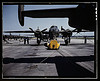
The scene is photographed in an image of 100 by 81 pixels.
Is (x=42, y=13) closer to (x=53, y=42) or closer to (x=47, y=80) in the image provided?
(x=47, y=80)

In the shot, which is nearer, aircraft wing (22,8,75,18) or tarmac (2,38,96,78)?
tarmac (2,38,96,78)

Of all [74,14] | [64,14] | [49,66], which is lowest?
[49,66]

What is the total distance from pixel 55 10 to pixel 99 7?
14.6 ft

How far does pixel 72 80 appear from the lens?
15.1 ft

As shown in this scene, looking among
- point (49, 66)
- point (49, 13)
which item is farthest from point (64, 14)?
point (49, 66)

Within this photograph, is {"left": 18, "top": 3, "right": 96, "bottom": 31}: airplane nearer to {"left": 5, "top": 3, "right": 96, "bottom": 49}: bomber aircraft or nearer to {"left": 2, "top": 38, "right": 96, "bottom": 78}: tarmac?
{"left": 5, "top": 3, "right": 96, "bottom": 49}: bomber aircraft

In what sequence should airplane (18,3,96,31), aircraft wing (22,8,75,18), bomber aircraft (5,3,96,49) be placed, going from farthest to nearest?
aircraft wing (22,8,75,18), airplane (18,3,96,31), bomber aircraft (5,3,96,49)

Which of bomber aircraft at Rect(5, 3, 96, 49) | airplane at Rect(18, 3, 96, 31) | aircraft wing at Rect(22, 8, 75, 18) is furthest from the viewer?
aircraft wing at Rect(22, 8, 75, 18)

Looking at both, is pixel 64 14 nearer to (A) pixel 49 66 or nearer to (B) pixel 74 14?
(B) pixel 74 14

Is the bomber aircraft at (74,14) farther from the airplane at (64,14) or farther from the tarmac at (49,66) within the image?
the tarmac at (49,66)

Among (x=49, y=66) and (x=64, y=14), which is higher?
(x=64, y=14)

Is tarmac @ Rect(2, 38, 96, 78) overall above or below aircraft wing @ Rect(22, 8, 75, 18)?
below

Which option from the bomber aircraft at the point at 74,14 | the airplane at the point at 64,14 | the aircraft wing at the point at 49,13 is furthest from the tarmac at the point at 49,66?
the aircraft wing at the point at 49,13

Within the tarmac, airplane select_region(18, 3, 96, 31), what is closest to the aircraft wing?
airplane select_region(18, 3, 96, 31)
